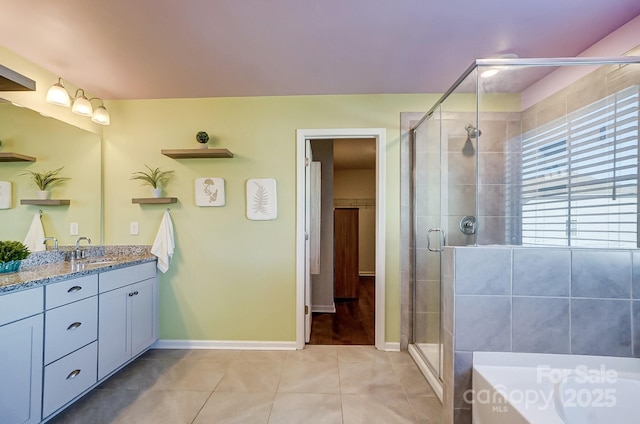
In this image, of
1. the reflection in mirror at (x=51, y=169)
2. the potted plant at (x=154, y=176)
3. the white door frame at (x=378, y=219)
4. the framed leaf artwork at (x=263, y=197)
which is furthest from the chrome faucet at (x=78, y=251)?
the white door frame at (x=378, y=219)

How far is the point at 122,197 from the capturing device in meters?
2.59

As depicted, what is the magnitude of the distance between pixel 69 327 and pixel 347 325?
8.04 feet

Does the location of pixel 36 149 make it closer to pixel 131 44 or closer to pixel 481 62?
pixel 131 44

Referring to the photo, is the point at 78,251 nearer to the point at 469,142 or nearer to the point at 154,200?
the point at 154,200

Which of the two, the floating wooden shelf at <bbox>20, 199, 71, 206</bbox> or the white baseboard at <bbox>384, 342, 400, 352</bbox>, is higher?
the floating wooden shelf at <bbox>20, 199, 71, 206</bbox>

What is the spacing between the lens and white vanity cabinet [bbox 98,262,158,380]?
1866 mm

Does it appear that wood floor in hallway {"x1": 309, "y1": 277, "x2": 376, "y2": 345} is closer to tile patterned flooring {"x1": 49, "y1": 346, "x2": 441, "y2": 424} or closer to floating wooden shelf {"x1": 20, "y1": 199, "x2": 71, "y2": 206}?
tile patterned flooring {"x1": 49, "y1": 346, "x2": 441, "y2": 424}

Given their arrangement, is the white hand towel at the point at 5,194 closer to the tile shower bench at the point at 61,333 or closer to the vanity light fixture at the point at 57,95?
the tile shower bench at the point at 61,333

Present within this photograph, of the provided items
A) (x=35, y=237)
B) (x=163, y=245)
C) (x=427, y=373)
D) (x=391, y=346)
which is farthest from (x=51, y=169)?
(x=427, y=373)

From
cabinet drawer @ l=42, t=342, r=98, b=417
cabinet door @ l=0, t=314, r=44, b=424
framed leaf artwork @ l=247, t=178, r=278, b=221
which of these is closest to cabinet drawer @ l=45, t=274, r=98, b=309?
cabinet door @ l=0, t=314, r=44, b=424

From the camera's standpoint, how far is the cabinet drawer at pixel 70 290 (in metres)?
1.51

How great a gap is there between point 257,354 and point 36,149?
234 cm

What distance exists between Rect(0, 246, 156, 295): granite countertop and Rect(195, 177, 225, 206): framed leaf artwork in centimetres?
68

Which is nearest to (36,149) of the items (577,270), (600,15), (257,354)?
(257,354)
